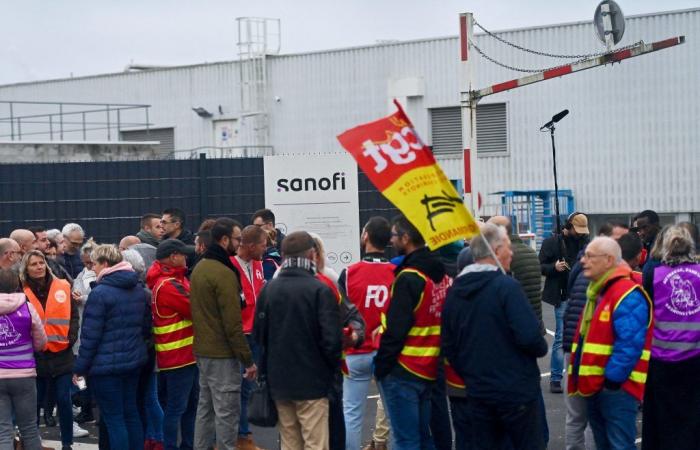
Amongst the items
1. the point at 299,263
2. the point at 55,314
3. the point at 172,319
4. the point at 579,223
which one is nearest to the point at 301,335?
the point at 299,263

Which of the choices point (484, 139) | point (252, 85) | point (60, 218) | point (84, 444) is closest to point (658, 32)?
point (484, 139)

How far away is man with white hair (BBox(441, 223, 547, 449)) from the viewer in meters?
6.46

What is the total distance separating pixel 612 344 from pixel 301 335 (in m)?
2.06

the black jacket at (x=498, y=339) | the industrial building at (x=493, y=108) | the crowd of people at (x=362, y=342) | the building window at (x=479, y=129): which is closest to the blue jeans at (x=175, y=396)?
the crowd of people at (x=362, y=342)

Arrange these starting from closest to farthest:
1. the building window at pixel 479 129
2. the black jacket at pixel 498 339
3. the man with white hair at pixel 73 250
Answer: the black jacket at pixel 498 339 → the man with white hair at pixel 73 250 → the building window at pixel 479 129

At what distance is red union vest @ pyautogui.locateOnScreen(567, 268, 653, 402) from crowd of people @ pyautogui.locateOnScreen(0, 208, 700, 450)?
0.01 m

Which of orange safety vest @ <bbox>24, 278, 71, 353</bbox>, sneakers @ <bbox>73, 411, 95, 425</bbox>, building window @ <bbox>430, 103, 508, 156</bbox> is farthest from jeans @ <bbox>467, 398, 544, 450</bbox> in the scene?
building window @ <bbox>430, 103, 508, 156</bbox>

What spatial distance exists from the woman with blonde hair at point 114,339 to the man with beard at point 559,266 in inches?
191

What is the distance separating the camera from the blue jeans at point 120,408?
8.46 metres

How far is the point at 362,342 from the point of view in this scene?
25.4 ft

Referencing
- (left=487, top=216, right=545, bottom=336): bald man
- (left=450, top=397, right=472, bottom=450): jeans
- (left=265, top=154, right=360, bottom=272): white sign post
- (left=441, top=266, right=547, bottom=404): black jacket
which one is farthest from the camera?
(left=265, top=154, right=360, bottom=272): white sign post

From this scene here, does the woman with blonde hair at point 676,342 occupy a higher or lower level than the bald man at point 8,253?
lower

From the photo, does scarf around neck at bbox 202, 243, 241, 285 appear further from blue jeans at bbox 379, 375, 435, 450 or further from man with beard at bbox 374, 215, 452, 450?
blue jeans at bbox 379, 375, 435, 450

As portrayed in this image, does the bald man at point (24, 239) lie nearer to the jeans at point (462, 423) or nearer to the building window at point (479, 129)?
the jeans at point (462, 423)
